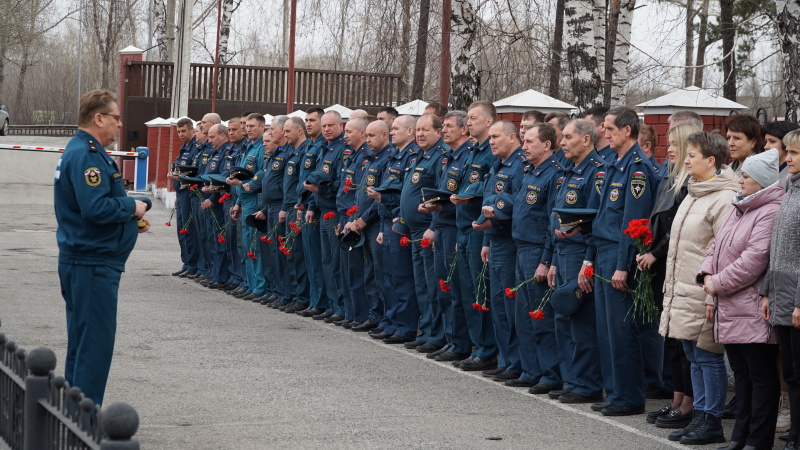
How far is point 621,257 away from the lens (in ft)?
24.9

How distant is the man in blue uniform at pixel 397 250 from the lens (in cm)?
1070

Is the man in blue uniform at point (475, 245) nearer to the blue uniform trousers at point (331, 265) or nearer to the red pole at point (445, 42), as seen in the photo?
the blue uniform trousers at point (331, 265)

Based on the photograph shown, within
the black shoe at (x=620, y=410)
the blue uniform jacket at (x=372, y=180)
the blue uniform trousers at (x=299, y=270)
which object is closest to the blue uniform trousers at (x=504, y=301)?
the black shoe at (x=620, y=410)

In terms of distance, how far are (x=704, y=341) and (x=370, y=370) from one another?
3.12 metres

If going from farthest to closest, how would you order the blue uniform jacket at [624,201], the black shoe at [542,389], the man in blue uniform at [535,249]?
the man in blue uniform at [535,249] → the black shoe at [542,389] → the blue uniform jacket at [624,201]

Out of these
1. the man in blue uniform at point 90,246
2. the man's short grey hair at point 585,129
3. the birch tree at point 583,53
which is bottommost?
the man in blue uniform at point 90,246

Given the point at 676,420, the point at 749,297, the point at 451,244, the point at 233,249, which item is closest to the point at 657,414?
the point at 676,420

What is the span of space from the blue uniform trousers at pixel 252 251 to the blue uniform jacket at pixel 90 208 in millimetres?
6995

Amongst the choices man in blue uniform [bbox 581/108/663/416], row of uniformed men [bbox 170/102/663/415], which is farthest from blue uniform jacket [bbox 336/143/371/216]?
man in blue uniform [bbox 581/108/663/416]

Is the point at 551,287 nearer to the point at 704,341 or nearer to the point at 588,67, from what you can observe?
the point at 704,341

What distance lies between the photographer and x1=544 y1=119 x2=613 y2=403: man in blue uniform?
26.6 feet

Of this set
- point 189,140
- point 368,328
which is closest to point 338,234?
point 368,328

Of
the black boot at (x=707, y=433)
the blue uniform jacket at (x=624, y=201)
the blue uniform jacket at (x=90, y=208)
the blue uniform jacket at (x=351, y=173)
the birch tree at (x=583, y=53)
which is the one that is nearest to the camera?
the blue uniform jacket at (x=90, y=208)

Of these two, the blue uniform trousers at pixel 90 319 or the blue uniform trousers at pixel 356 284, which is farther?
the blue uniform trousers at pixel 356 284
